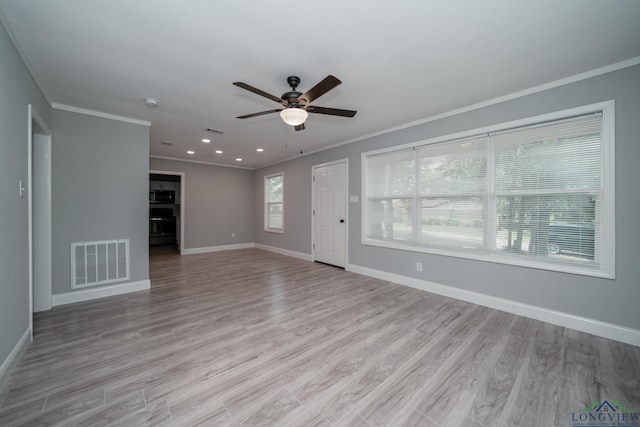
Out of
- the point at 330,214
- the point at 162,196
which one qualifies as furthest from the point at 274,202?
the point at 162,196

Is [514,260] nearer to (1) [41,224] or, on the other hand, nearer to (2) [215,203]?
(1) [41,224]

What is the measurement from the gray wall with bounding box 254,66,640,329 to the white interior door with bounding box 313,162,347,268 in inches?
37.4

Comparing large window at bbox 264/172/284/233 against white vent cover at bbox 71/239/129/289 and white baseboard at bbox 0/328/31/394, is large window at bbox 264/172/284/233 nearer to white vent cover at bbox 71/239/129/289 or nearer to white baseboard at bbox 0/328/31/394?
white vent cover at bbox 71/239/129/289

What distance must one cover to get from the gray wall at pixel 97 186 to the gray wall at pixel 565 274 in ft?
12.1

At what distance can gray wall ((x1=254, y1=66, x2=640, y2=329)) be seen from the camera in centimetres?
219

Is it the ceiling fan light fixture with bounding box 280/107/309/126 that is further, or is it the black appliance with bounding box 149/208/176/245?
the black appliance with bounding box 149/208/176/245

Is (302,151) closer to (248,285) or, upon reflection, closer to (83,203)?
(248,285)

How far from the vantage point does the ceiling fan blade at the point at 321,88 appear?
6.02 ft

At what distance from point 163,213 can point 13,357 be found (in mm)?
6836

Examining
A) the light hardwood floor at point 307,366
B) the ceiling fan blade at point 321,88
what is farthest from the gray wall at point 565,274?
the ceiling fan blade at point 321,88

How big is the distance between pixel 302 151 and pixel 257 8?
4.01 m

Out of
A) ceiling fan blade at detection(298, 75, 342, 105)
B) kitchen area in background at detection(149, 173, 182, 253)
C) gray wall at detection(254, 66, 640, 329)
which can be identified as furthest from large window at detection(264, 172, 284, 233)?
ceiling fan blade at detection(298, 75, 342, 105)

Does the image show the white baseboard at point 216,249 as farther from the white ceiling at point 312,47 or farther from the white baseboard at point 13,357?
the white baseboard at point 13,357

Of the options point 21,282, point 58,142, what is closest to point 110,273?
point 21,282
